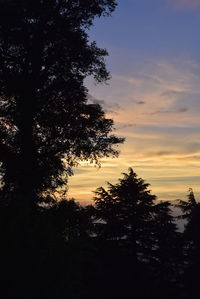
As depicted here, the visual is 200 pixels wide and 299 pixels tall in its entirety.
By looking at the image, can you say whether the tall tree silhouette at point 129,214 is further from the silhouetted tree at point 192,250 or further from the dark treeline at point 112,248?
the silhouetted tree at point 192,250

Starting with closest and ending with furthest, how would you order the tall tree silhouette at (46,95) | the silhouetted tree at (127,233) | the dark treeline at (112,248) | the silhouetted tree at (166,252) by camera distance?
the dark treeline at (112,248), the tall tree silhouette at (46,95), the silhouetted tree at (127,233), the silhouetted tree at (166,252)

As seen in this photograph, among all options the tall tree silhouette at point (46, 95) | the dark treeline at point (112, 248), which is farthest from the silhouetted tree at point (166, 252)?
the tall tree silhouette at point (46, 95)

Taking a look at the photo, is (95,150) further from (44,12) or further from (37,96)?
(44,12)

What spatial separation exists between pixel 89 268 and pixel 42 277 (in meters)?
19.4

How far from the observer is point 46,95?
2092cm

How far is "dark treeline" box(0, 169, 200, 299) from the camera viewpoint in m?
10.0

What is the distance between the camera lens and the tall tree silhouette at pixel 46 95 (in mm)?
19688

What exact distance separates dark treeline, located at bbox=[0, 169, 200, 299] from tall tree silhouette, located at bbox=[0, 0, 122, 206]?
227 centimetres

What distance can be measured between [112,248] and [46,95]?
765 inches

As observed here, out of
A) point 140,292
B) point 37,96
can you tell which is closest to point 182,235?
point 140,292

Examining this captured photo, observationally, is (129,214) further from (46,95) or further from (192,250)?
(46,95)

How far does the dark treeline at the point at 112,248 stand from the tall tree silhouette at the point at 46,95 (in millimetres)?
2270

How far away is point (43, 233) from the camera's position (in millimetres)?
10562

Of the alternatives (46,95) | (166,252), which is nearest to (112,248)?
(166,252)
